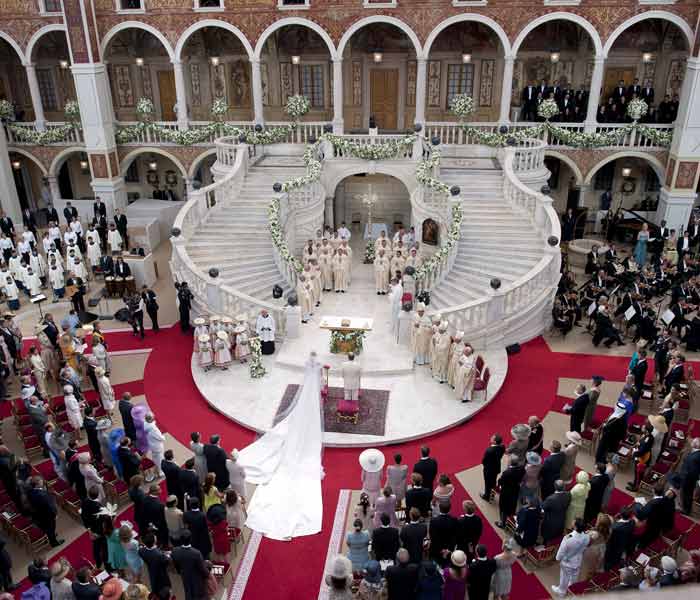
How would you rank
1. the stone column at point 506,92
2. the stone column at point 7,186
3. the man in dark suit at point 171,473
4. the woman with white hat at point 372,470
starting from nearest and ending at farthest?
the woman with white hat at point 372,470, the man in dark suit at point 171,473, the stone column at point 506,92, the stone column at point 7,186

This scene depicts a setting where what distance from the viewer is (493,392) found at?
13961 mm

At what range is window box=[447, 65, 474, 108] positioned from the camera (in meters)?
27.1

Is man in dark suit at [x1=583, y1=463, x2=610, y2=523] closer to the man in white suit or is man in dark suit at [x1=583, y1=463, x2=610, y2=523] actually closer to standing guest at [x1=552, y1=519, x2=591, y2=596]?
standing guest at [x1=552, y1=519, x2=591, y2=596]

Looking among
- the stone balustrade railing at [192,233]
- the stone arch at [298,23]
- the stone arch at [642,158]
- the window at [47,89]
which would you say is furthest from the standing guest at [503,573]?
the window at [47,89]

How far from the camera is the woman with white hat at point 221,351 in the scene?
48.4ft

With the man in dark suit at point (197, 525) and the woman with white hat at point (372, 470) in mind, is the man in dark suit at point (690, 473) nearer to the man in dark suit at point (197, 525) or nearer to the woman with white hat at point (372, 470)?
the woman with white hat at point (372, 470)

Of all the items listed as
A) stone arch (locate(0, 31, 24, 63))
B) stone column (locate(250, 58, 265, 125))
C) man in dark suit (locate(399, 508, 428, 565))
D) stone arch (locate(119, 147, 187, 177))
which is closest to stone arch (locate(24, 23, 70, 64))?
stone arch (locate(0, 31, 24, 63))

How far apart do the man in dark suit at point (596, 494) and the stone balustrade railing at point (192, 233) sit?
8615 millimetres

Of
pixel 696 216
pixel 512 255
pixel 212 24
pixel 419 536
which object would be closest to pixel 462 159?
pixel 512 255

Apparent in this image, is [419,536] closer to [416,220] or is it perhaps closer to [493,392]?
[493,392]

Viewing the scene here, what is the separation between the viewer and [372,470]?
9.66 m

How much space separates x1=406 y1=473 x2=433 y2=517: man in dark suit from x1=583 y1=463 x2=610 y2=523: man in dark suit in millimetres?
2477

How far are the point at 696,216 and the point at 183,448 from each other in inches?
858

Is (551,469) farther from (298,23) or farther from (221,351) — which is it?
(298,23)
